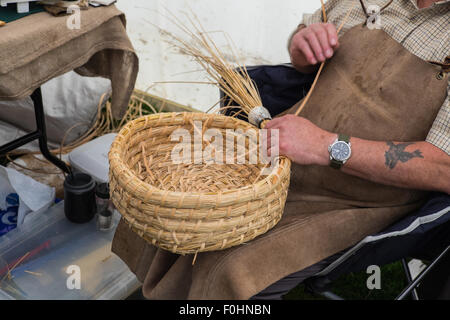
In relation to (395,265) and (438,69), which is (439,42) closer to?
(438,69)

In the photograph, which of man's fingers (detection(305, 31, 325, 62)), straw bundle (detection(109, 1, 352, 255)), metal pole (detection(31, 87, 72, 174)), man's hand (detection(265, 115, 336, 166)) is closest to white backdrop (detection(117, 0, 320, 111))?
metal pole (detection(31, 87, 72, 174))

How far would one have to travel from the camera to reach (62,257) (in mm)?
1871

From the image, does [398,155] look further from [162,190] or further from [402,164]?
[162,190]

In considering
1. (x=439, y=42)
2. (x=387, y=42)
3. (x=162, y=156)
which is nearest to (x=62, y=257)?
(x=162, y=156)

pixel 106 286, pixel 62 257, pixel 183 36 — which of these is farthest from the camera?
pixel 183 36

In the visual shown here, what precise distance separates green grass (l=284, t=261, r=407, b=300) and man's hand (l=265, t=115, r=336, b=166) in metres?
0.95

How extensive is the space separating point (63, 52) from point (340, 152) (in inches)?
43.5

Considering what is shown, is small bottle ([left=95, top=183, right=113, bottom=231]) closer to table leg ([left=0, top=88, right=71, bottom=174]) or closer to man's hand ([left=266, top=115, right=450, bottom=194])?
table leg ([left=0, top=88, right=71, bottom=174])

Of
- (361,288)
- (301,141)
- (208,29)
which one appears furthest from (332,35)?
(208,29)

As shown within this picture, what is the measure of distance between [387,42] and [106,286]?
54.2 inches

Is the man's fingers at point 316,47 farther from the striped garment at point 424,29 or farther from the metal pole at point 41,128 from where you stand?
the metal pole at point 41,128

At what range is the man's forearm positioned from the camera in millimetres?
1205

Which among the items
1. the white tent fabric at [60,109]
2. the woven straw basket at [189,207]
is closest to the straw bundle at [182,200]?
the woven straw basket at [189,207]

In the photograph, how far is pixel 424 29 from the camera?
1.35 metres
